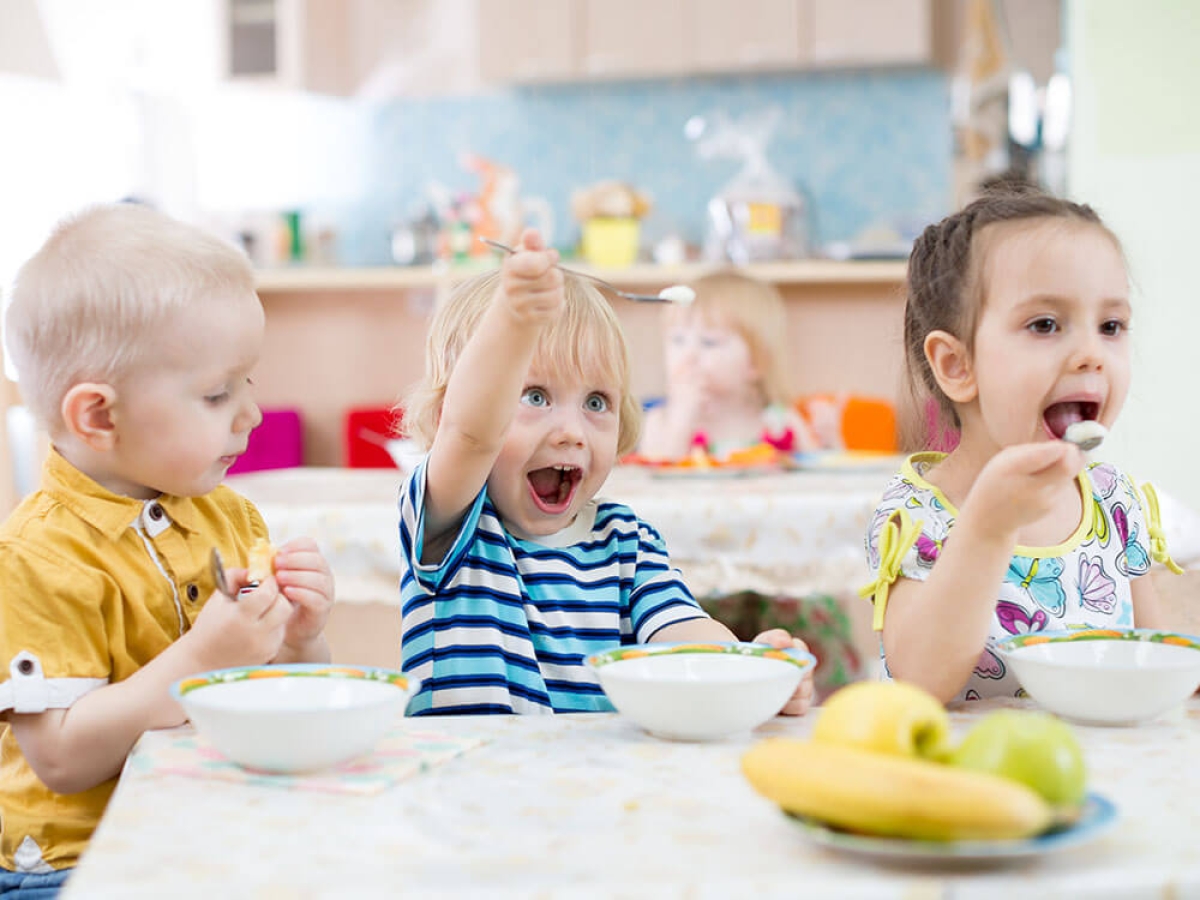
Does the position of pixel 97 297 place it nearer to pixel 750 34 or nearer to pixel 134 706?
pixel 134 706

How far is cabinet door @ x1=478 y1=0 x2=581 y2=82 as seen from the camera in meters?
4.38

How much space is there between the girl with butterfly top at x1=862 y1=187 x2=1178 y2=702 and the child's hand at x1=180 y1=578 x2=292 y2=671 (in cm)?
47

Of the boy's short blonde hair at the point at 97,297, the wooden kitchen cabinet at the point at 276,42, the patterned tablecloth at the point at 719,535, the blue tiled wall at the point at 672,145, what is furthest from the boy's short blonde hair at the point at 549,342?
the wooden kitchen cabinet at the point at 276,42

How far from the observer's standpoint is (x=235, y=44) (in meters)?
4.61

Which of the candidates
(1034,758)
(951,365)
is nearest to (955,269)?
(951,365)

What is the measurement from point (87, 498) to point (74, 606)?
0.09 metres

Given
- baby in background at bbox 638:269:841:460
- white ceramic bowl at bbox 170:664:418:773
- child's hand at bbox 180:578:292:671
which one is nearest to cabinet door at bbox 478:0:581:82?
baby in background at bbox 638:269:841:460

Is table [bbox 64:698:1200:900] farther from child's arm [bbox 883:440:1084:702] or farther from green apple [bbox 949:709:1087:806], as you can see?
child's arm [bbox 883:440:1084:702]

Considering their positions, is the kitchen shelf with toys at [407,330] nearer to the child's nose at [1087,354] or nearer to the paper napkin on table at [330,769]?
the child's nose at [1087,354]

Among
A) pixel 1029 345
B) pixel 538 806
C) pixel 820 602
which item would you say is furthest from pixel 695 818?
pixel 820 602

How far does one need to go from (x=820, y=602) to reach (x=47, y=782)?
1.70 m

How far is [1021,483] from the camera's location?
92 centimetres

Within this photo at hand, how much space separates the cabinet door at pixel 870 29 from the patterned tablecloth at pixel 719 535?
99.2 inches

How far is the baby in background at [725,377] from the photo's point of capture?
298 cm
